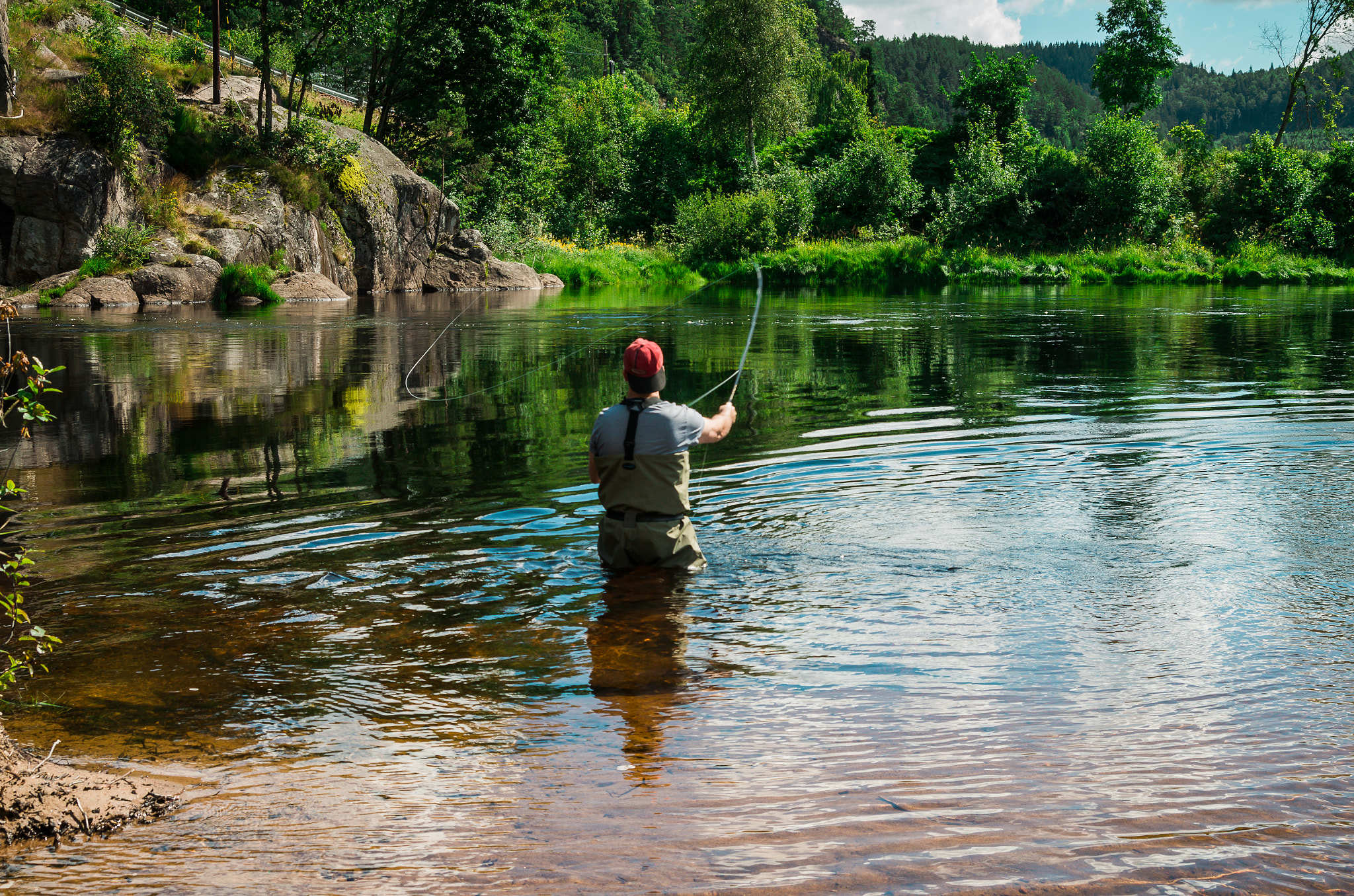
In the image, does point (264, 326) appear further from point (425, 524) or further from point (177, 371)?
point (425, 524)

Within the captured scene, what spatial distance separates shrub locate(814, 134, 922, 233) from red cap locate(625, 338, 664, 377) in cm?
5419

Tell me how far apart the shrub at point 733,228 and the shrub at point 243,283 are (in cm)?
2475

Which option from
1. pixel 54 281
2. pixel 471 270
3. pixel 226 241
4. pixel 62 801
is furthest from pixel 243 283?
pixel 62 801

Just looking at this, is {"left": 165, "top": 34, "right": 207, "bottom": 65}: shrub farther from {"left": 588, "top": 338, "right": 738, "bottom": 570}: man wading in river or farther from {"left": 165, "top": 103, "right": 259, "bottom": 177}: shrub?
{"left": 588, "top": 338, "right": 738, "bottom": 570}: man wading in river

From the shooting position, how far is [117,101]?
107 ft

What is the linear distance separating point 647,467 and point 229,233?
3238 cm

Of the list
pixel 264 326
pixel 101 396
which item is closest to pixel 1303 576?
pixel 101 396

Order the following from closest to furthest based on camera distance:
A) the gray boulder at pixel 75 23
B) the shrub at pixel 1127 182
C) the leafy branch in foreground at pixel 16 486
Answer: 1. the leafy branch in foreground at pixel 16 486
2. the gray boulder at pixel 75 23
3. the shrub at pixel 1127 182

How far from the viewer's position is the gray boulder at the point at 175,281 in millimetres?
32156

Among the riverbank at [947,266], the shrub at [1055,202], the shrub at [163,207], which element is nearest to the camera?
the shrub at [163,207]

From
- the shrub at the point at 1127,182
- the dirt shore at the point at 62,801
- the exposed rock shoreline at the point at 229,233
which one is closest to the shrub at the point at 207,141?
the exposed rock shoreline at the point at 229,233

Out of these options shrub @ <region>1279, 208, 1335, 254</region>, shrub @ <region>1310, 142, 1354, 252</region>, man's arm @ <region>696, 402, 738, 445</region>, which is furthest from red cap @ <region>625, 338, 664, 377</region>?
shrub @ <region>1310, 142, 1354, 252</region>

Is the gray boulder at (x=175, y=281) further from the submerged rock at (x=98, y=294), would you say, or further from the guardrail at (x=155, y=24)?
the guardrail at (x=155, y=24)

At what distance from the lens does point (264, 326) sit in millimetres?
25422
